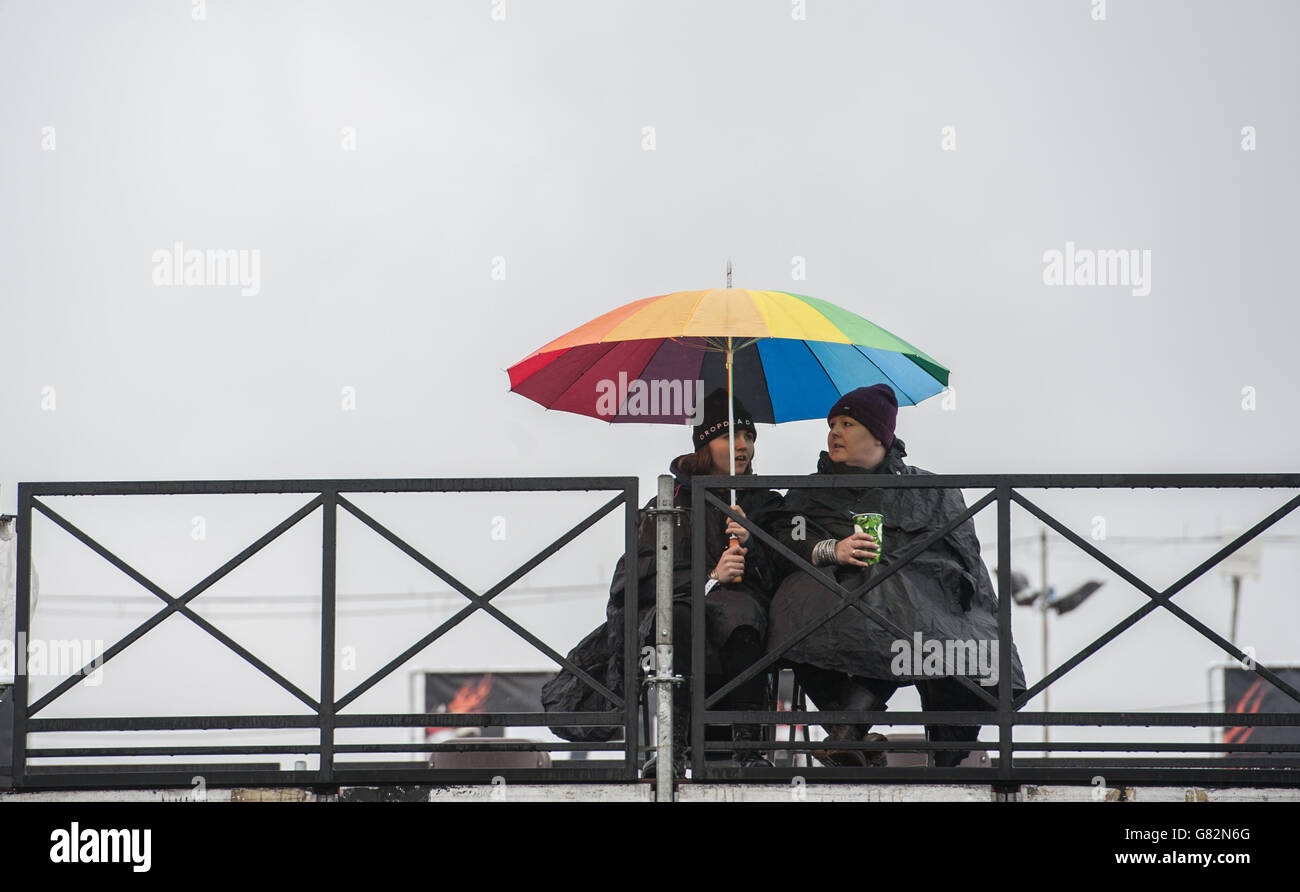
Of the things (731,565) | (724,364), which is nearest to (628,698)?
(731,565)

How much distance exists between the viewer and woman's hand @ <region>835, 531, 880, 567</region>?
19.4ft

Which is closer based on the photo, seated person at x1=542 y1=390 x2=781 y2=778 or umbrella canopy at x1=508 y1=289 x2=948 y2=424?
seated person at x1=542 y1=390 x2=781 y2=778

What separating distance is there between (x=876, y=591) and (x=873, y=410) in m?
0.71

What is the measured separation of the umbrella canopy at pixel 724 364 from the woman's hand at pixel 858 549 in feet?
2.58

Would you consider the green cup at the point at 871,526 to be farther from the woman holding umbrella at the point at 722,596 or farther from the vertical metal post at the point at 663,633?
the vertical metal post at the point at 663,633

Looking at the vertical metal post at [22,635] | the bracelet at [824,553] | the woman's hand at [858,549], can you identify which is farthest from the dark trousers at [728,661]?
the vertical metal post at [22,635]

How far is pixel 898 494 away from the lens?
632 cm

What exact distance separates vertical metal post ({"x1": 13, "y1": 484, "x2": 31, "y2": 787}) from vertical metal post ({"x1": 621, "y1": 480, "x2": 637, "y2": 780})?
6.94 ft

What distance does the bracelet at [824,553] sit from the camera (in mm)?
6004

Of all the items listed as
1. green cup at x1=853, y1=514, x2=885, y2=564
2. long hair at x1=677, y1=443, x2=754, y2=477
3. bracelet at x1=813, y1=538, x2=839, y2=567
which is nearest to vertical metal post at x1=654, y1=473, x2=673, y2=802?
bracelet at x1=813, y1=538, x2=839, y2=567

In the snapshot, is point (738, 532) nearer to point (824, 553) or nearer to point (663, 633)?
point (824, 553)

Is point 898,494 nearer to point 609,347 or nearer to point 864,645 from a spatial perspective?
point 864,645

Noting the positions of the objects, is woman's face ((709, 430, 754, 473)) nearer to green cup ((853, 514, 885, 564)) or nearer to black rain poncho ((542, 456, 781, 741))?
black rain poncho ((542, 456, 781, 741))
